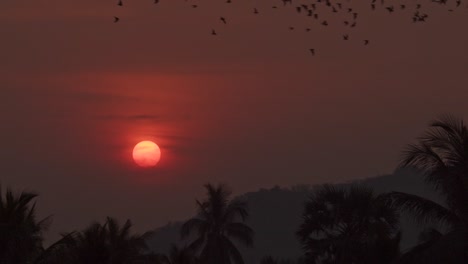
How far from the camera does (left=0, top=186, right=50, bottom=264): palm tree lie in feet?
128

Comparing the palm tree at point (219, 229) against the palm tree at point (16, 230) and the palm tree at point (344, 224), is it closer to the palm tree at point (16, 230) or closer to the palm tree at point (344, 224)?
the palm tree at point (344, 224)

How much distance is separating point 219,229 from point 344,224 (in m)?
29.4

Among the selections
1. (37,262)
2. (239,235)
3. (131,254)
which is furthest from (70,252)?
(239,235)

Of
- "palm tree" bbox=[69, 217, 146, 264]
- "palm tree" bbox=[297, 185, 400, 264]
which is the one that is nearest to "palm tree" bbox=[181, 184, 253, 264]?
"palm tree" bbox=[297, 185, 400, 264]

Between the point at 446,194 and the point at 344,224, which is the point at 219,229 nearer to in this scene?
the point at 344,224

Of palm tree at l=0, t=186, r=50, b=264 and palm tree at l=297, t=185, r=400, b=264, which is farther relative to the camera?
palm tree at l=297, t=185, r=400, b=264

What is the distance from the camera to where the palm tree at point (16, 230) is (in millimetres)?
39125

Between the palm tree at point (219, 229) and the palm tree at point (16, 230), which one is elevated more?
the palm tree at point (219, 229)

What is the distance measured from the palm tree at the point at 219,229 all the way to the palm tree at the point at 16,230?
44.2 metres

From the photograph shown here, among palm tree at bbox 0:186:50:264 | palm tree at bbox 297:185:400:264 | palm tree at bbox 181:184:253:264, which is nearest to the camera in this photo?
palm tree at bbox 0:186:50:264

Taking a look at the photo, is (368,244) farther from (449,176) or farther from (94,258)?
(94,258)

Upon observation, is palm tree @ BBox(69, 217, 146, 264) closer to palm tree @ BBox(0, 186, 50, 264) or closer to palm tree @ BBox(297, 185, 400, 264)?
palm tree @ BBox(0, 186, 50, 264)

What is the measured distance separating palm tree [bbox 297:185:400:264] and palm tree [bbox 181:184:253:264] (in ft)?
77.8

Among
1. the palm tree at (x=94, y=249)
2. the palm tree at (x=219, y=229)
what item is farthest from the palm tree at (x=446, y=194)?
the palm tree at (x=219, y=229)
